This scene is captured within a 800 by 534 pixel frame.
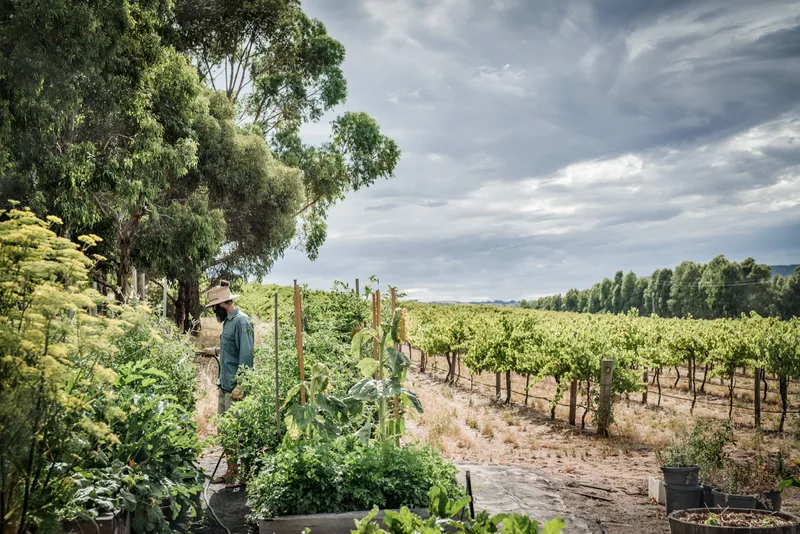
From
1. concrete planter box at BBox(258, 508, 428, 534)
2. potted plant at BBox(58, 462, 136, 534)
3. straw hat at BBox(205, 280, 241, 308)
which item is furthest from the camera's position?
straw hat at BBox(205, 280, 241, 308)

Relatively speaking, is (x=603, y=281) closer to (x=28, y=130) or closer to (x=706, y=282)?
(x=706, y=282)

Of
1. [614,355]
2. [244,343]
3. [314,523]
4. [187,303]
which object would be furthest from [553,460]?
[187,303]

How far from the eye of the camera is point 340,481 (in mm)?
4570

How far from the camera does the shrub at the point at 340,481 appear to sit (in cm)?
451

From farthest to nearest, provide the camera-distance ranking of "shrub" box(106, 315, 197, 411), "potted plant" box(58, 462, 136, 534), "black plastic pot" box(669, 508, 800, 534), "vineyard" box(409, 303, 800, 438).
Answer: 1. "vineyard" box(409, 303, 800, 438)
2. "shrub" box(106, 315, 197, 411)
3. "black plastic pot" box(669, 508, 800, 534)
4. "potted plant" box(58, 462, 136, 534)

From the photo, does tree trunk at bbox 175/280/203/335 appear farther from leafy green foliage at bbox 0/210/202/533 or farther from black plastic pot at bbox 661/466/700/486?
leafy green foliage at bbox 0/210/202/533

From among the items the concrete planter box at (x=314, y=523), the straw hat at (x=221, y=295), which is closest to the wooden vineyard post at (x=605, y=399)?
the straw hat at (x=221, y=295)

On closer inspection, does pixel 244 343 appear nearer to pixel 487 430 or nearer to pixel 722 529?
pixel 722 529

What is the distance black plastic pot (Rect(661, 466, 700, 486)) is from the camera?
641cm

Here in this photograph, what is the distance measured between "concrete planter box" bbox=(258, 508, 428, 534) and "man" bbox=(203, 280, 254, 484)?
2.17 meters

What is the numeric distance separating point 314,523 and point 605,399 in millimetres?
8196

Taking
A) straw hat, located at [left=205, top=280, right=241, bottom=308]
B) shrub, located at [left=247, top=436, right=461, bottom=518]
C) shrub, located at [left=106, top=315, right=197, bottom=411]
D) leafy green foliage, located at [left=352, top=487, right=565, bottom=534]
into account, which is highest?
straw hat, located at [left=205, top=280, right=241, bottom=308]

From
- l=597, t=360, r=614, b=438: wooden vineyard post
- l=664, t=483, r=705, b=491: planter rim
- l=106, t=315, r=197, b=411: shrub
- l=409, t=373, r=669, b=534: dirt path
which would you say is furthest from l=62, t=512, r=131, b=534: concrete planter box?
l=597, t=360, r=614, b=438: wooden vineyard post

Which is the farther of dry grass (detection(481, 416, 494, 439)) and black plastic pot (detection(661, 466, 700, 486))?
dry grass (detection(481, 416, 494, 439))
